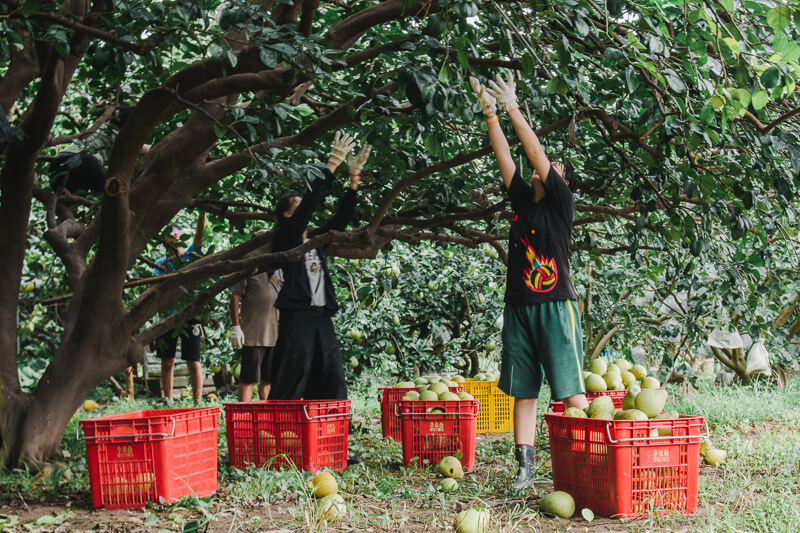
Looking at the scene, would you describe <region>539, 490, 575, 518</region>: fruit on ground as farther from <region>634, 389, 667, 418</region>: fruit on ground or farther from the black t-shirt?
Answer: the black t-shirt

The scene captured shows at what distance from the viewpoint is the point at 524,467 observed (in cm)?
348

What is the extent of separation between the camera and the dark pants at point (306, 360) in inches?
171

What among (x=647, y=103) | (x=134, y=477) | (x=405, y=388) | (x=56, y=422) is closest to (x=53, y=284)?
(x=56, y=422)

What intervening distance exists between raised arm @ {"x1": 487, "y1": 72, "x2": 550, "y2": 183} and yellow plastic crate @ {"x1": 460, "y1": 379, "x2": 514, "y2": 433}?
2.87 meters

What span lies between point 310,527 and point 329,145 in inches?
119

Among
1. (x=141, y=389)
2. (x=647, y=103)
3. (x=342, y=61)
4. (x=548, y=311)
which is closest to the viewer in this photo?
(x=342, y=61)

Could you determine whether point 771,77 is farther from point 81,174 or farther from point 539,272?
point 81,174

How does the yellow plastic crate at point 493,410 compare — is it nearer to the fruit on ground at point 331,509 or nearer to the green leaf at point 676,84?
the fruit on ground at point 331,509

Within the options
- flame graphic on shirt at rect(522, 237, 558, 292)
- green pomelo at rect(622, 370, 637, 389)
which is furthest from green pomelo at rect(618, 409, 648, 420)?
green pomelo at rect(622, 370, 637, 389)

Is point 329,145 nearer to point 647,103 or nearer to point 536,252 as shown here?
point 536,252

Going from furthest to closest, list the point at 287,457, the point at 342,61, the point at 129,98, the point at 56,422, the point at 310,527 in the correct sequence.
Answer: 1. the point at 129,98
2. the point at 56,422
3. the point at 287,457
4. the point at 342,61
5. the point at 310,527

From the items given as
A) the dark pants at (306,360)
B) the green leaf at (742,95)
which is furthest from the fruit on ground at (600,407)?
the dark pants at (306,360)

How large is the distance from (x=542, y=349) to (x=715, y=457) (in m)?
1.56

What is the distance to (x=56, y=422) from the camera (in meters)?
4.13
